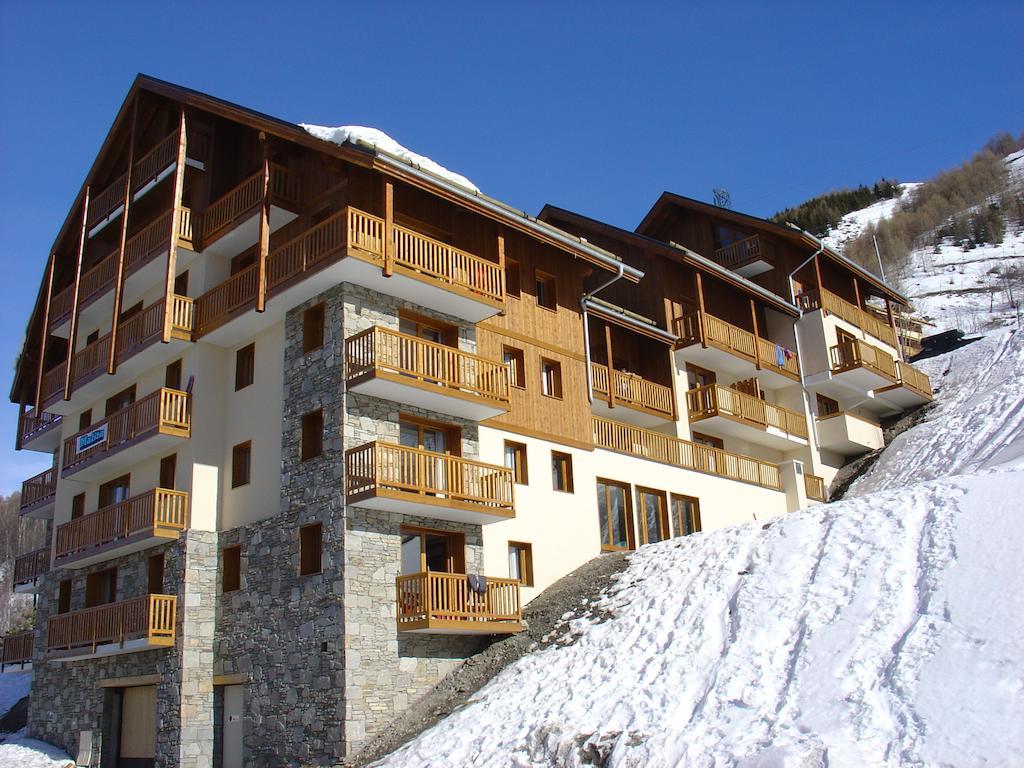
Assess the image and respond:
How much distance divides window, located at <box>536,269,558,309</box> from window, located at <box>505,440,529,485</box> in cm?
470

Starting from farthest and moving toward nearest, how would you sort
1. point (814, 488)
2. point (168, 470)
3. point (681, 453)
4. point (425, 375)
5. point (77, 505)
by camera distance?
point (814, 488) → point (681, 453) → point (77, 505) → point (168, 470) → point (425, 375)

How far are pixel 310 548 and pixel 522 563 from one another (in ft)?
18.0

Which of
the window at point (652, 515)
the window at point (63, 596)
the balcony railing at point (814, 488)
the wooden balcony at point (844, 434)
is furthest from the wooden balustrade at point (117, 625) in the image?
the wooden balcony at point (844, 434)

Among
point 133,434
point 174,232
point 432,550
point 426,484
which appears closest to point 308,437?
point 426,484

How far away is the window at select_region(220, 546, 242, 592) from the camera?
885 inches

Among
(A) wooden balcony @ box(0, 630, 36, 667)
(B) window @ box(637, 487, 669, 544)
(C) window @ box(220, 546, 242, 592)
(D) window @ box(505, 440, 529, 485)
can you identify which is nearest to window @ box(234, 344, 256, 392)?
(C) window @ box(220, 546, 242, 592)

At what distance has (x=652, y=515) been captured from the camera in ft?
92.9

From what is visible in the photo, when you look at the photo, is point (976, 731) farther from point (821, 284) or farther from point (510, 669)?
point (821, 284)

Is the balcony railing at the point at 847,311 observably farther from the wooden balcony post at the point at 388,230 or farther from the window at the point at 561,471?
the wooden balcony post at the point at 388,230

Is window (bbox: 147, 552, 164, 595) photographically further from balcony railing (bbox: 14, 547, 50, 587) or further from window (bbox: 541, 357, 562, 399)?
window (bbox: 541, 357, 562, 399)

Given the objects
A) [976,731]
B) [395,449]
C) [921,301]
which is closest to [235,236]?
[395,449]

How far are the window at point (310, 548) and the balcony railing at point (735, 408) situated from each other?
15.0 metres

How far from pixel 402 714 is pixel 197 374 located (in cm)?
1001

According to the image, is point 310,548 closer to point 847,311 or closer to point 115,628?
point 115,628
